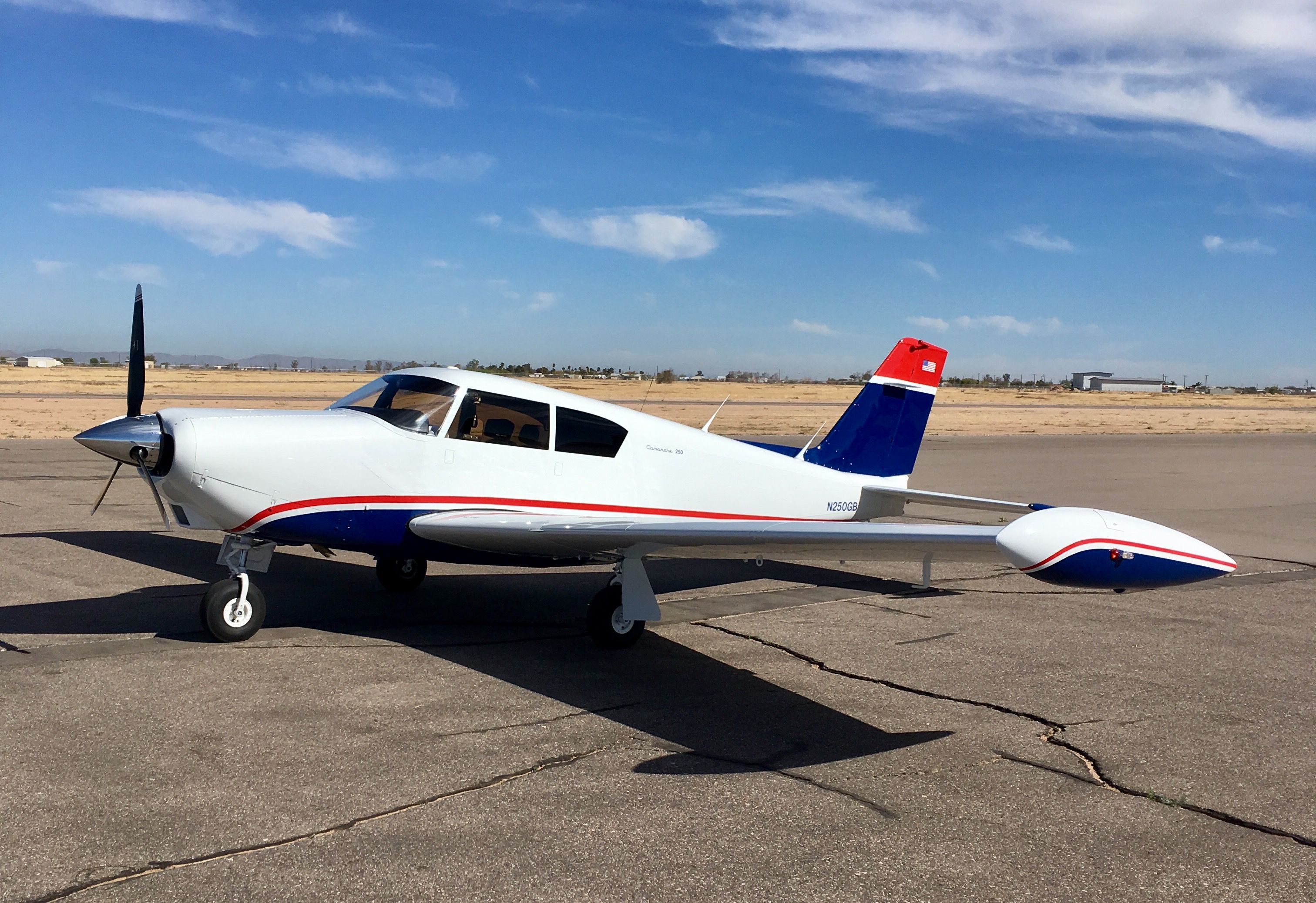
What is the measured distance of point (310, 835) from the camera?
13.8ft

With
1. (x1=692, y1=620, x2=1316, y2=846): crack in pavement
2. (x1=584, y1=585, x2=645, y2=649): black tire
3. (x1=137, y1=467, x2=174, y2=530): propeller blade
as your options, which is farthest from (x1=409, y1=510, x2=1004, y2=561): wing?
(x1=137, y1=467, x2=174, y2=530): propeller blade

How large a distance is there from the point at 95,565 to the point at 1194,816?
399 inches

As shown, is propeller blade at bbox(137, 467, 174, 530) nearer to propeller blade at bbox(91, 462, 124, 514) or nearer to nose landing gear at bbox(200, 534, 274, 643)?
propeller blade at bbox(91, 462, 124, 514)

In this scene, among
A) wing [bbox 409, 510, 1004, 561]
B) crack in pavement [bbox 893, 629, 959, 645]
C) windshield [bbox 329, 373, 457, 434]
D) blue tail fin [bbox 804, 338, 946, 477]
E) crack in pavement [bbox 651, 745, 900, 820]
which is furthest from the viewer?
blue tail fin [bbox 804, 338, 946, 477]

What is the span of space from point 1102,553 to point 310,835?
12.3ft

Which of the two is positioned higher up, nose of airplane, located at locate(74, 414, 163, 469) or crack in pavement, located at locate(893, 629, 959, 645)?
nose of airplane, located at locate(74, 414, 163, 469)

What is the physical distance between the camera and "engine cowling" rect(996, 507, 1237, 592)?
4547mm

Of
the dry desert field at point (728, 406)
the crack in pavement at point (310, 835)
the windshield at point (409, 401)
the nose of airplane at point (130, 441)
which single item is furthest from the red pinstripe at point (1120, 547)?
the dry desert field at point (728, 406)

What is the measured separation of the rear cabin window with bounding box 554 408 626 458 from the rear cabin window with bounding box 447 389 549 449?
143mm

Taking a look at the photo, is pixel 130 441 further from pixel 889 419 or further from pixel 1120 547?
pixel 889 419

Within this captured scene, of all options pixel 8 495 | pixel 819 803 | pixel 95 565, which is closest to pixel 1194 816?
pixel 819 803

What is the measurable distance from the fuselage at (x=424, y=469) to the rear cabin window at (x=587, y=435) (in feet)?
0.06

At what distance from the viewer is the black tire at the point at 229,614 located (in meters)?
7.29

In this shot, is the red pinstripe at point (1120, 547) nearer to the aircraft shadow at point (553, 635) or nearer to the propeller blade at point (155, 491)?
the aircraft shadow at point (553, 635)
